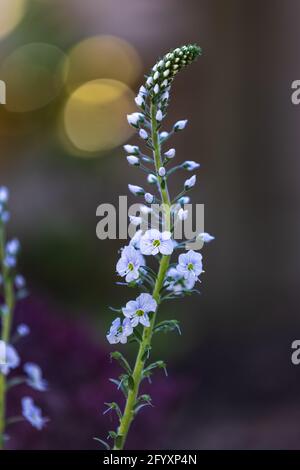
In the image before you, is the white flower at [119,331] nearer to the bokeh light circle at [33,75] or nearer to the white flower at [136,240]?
the white flower at [136,240]

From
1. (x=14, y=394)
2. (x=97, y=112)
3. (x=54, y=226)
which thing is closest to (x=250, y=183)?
(x=97, y=112)

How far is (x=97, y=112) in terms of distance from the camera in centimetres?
748

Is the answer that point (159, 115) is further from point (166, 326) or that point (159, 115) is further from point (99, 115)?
point (99, 115)

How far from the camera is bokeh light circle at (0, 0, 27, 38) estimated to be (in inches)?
268

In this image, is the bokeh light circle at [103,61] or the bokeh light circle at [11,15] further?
the bokeh light circle at [103,61]

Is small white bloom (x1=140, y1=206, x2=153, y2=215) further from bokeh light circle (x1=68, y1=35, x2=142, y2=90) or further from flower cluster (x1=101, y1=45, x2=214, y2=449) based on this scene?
bokeh light circle (x1=68, y1=35, x2=142, y2=90)

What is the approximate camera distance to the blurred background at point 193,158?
622 centimetres

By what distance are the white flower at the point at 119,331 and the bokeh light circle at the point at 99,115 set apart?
573 cm

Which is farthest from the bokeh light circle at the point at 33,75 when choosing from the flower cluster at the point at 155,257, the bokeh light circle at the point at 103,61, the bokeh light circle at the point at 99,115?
the flower cluster at the point at 155,257

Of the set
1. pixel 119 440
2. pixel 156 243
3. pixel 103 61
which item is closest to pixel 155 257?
pixel 156 243

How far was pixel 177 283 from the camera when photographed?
1639 millimetres

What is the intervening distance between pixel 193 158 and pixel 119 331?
20.9 ft

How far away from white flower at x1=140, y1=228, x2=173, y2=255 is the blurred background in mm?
3847

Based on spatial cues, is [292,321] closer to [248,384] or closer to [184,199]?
[248,384]
